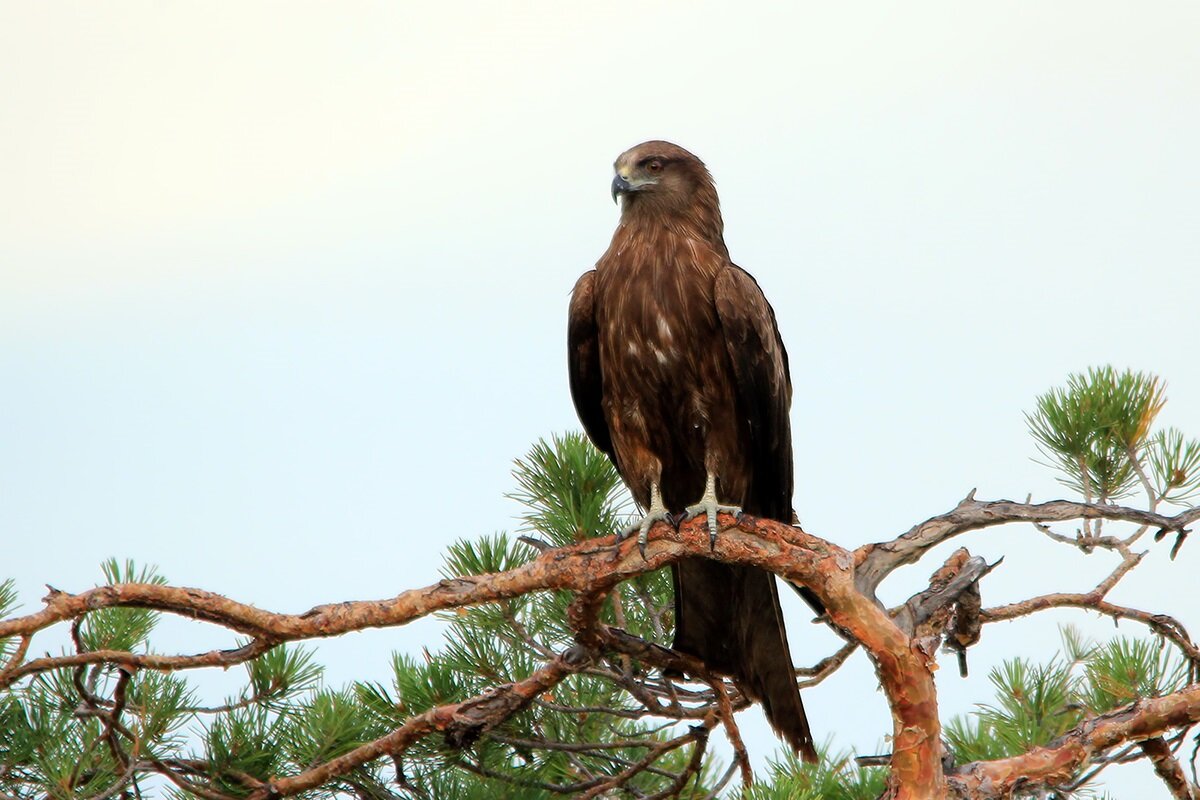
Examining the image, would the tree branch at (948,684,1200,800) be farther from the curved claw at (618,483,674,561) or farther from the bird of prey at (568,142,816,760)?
the curved claw at (618,483,674,561)

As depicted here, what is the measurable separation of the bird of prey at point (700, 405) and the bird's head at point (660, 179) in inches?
3.8

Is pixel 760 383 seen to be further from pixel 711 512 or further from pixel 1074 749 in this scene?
pixel 1074 749

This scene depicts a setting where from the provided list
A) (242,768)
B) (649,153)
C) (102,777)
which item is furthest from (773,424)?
(102,777)

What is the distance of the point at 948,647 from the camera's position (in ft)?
11.8

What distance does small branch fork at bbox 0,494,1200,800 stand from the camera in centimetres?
304

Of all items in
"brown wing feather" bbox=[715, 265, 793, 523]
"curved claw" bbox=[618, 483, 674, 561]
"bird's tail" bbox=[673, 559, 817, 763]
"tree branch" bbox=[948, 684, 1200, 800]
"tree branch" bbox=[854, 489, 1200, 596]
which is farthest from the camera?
"brown wing feather" bbox=[715, 265, 793, 523]

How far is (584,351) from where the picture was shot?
445 cm

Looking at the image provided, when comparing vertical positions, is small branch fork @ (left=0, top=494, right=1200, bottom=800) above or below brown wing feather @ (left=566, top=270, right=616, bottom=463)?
below

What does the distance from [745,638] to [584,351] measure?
3.61ft

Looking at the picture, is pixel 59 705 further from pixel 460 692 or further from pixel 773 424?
pixel 773 424

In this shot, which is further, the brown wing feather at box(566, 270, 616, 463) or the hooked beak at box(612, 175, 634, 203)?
the hooked beak at box(612, 175, 634, 203)

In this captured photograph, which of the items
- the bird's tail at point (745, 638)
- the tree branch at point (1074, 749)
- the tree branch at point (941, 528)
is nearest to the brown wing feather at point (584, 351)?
the bird's tail at point (745, 638)

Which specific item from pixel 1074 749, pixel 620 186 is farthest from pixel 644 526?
pixel 620 186

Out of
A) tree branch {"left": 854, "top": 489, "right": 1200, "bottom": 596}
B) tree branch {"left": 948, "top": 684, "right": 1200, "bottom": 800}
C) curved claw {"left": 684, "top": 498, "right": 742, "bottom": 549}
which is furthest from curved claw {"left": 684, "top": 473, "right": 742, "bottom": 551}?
tree branch {"left": 948, "top": 684, "right": 1200, "bottom": 800}
